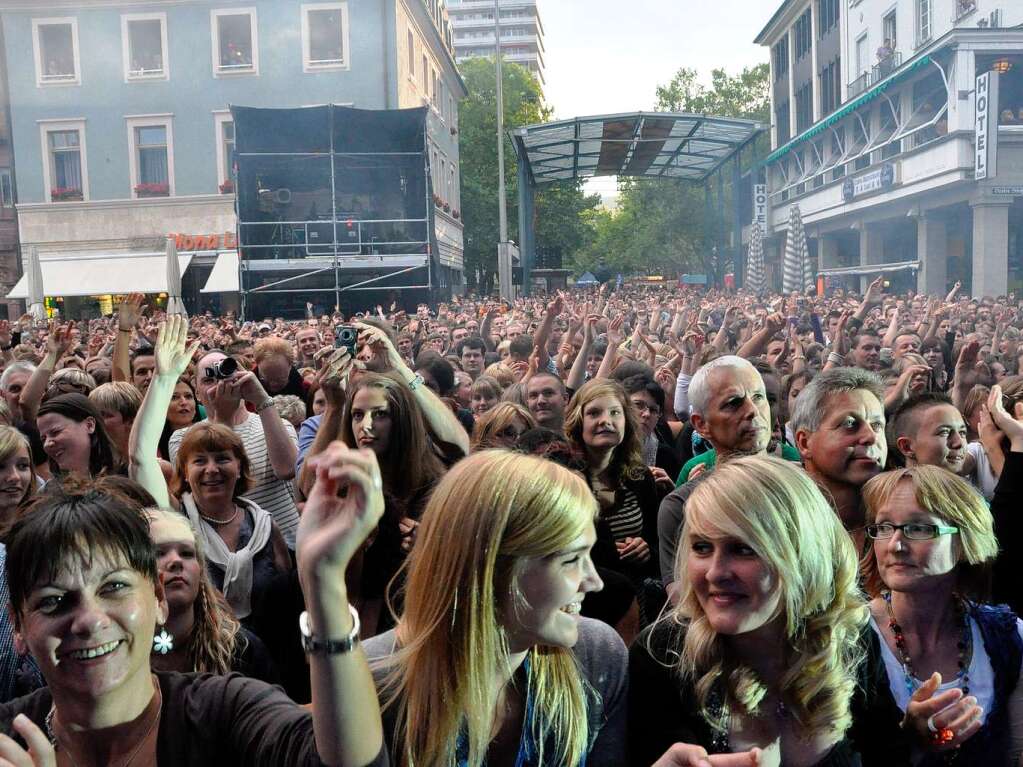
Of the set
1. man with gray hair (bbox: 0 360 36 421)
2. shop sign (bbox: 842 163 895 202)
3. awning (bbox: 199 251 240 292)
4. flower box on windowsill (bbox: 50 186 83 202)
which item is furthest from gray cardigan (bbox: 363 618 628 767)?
flower box on windowsill (bbox: 50 186 83 202)

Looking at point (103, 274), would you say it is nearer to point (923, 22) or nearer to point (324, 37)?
point (324, 37)

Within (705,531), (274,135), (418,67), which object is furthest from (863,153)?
(705,531)

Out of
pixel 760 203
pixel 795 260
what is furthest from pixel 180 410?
pixel 760 203

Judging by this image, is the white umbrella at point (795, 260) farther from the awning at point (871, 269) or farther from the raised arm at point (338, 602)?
the raised arm at point (338, 602)

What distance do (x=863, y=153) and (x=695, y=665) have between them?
104ft

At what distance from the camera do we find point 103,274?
27891 millimetres

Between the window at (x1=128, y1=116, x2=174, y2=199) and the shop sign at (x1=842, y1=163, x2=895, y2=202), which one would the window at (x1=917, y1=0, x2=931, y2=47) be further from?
A: the window at (x1=128, y1=116, x2=174, y2=199)

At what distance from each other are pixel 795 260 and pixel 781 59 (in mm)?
29872

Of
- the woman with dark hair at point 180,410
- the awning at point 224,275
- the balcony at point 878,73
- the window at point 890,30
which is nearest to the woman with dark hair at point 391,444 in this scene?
the woman with dark hair at point 180,410

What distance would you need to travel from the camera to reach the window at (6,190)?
32562mm

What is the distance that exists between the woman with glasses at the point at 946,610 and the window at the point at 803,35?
45.1 metres

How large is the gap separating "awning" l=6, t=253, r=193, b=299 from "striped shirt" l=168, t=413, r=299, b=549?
78.8ft

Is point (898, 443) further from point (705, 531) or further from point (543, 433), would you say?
point (705, 531)

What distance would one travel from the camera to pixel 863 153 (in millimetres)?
30938
